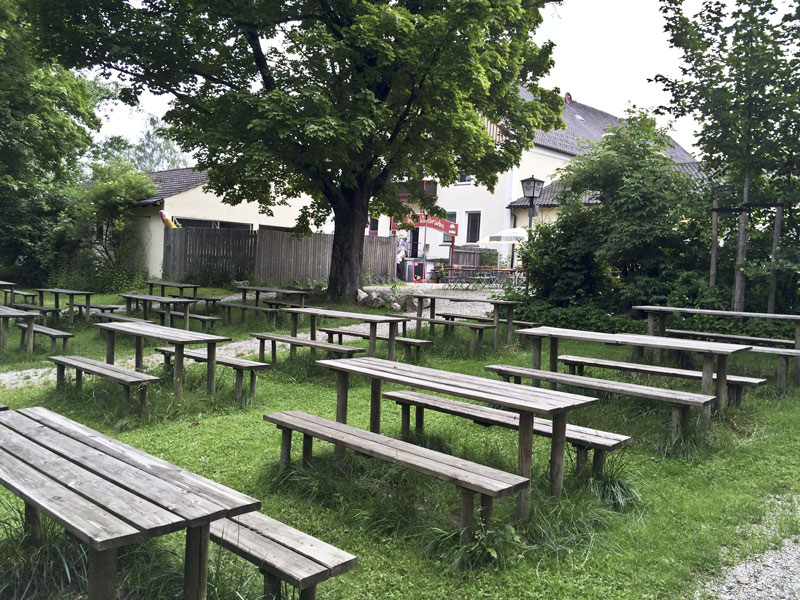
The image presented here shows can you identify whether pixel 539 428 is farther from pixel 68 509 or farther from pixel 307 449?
pixel 68 509

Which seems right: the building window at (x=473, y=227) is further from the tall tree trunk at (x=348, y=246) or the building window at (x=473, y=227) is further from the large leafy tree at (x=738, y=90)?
the large leafy tree at (x=738, y=90)

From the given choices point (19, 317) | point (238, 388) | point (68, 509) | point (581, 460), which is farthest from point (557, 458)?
point (19, 317)

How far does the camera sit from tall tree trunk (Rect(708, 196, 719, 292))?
9.70m

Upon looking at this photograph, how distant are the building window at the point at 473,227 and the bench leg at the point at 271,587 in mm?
29247

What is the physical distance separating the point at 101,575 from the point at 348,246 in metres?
13.7

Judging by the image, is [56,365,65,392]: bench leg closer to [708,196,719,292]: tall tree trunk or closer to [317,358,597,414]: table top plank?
[317,358,597,414]: table top plank

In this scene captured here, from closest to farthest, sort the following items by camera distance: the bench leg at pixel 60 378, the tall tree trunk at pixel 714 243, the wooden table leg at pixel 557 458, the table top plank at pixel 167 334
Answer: the wooden table leg at pixel 557 458 → the table top plank at pixel 167 334 → the bench leg at pixel 60 378 → the tall tree trunk at pixel 714 243

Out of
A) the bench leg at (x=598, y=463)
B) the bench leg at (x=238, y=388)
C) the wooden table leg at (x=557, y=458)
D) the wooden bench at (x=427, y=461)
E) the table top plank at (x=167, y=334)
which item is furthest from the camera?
the bench leg at (x=238, y=388)

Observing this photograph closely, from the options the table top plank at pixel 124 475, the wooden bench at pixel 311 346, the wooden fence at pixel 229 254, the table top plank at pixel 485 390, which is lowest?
the wooden bench at pixel 311 346

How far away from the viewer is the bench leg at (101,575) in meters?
2.15

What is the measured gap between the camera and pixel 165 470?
280 cm

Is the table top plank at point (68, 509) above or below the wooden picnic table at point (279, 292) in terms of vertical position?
below

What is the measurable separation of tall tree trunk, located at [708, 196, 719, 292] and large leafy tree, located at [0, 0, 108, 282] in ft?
44.3

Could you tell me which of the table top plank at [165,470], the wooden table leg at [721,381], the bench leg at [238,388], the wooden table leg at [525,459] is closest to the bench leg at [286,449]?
the table top plank at [165,470]
